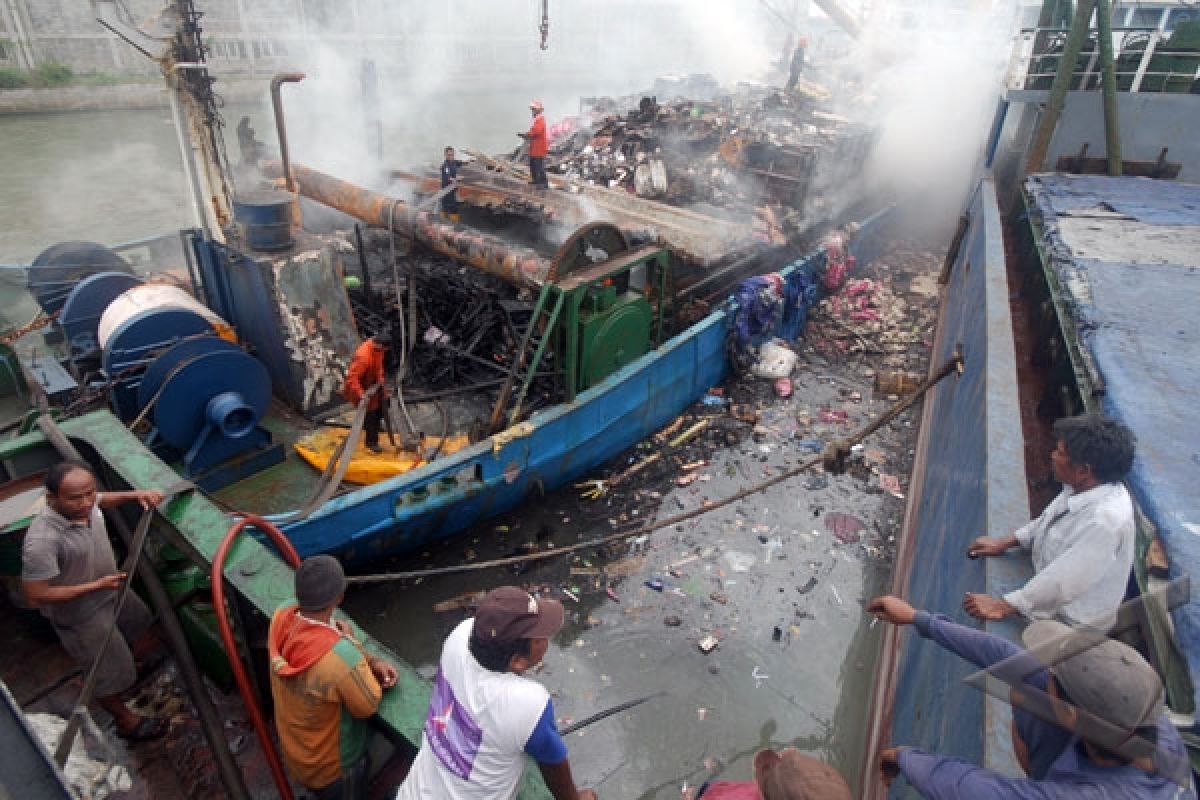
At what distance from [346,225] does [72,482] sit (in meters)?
7.63

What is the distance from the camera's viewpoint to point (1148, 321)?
13.3 feet

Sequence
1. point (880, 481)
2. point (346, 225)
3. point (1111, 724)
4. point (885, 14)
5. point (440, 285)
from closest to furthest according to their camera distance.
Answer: point (1111, 724)
point (880, 481)
point (440, 285)
point (346, 225)
point (885, 14)

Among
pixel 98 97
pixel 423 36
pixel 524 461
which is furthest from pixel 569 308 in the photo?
pixel 423 36

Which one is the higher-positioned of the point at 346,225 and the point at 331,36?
the point at 331,36

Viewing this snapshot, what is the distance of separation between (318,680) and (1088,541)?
2661mm

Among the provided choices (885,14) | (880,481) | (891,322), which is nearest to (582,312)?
(880,481)

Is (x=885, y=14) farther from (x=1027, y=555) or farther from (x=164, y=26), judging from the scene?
(x=1027, y=555)

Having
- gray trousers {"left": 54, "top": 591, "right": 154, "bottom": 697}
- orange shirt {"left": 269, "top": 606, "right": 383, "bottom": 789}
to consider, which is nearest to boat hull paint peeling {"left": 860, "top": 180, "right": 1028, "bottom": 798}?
orange shirt {"left": 269, "top": 606, "right": 383, "bottom": 789}

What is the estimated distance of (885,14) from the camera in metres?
28.3

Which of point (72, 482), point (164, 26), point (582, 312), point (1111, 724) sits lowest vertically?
point (582, 312)

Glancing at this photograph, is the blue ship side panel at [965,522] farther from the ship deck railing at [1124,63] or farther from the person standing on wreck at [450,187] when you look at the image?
the person standing on wreck at [450,187]

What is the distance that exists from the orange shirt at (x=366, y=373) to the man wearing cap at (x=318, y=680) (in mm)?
3353

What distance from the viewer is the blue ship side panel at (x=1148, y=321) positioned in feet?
8.23

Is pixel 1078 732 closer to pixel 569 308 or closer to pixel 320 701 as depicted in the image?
pixel 320 701
